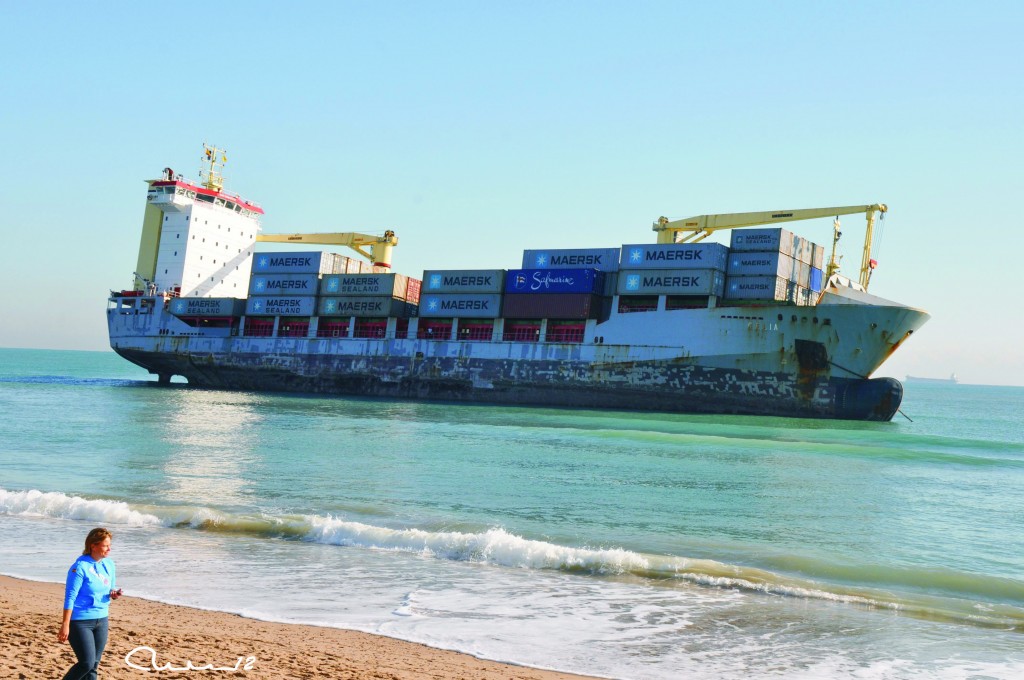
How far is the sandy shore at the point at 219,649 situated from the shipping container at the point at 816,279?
37779mm

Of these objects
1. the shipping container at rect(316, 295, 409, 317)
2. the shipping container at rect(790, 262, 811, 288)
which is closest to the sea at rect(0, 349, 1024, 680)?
the shipping container at rect(790, 262, 811, 288)

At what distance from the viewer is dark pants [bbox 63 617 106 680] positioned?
457 centimetres

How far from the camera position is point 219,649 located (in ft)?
19.2

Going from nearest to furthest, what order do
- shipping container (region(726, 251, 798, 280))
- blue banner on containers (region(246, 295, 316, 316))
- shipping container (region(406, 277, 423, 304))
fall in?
shipping container (region(726, 251, 798, 280)) → shipping container (region(406, 277, 423, 304)) → blue banner on containers (region(246, 295, 316, 316))

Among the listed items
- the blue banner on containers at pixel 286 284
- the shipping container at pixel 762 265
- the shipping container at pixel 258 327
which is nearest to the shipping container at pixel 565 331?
the shipping container at pixel 762 265

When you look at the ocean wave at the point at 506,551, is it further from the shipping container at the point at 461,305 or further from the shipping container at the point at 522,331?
the shipping container at the point at 461,305

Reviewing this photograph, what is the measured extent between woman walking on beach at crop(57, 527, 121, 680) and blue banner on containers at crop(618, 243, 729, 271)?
36.0 metres

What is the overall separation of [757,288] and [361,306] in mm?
24238

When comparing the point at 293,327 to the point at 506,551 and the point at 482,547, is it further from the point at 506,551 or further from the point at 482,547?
the point at 506,551

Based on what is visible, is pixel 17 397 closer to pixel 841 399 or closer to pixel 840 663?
pixel 841 399

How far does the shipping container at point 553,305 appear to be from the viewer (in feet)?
135

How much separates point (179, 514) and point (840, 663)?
966cm

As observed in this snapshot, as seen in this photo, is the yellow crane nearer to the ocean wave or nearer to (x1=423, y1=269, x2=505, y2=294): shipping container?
(x1=423, y1=269, x2=505, y2=294): shipping container

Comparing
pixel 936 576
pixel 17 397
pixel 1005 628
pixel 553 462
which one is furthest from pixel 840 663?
pixel 17 397
